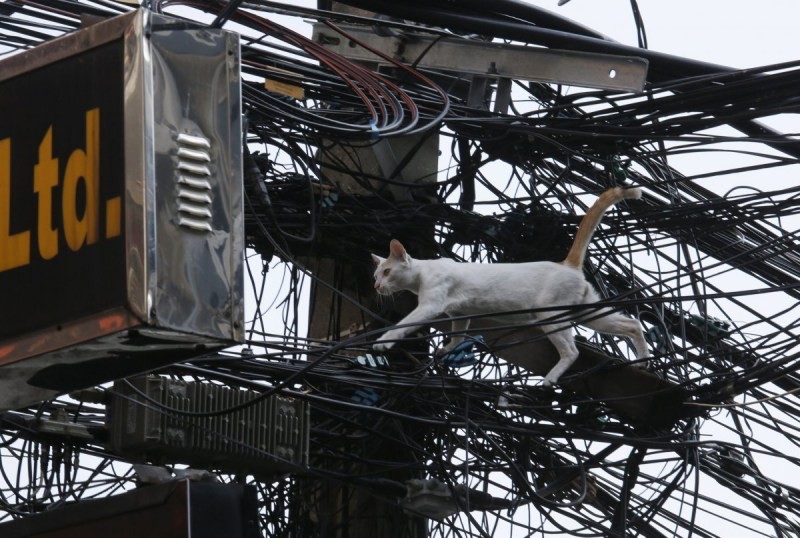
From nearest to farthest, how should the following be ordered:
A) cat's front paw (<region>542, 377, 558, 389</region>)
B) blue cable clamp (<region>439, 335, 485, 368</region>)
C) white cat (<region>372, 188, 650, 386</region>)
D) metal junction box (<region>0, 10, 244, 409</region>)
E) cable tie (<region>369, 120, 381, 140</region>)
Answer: metal junction box (<region>0, 10, 244, 409</region>) < white cat (<region>372, 188, 650, 386</region>) < cable tie (<region>369, 120, 381, 140</region>) < cat's front paw (<region>542, 377, 558, 389</region>) < blue cable clamp (<region>439, 335, 485, 368</region>)

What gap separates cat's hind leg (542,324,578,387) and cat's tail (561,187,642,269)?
0.28 metres

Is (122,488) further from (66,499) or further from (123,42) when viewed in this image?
(123,42)

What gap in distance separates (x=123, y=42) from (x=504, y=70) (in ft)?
13.5

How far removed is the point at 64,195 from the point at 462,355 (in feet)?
12.6

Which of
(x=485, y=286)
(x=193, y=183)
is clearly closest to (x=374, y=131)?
(x=485, y=286)

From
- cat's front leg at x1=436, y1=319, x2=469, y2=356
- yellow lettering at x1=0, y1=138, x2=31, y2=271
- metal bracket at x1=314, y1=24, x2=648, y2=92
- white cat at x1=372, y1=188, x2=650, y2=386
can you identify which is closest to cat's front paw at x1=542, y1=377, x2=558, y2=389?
white cat at x1=372, y1=188, x2=650, y2=386

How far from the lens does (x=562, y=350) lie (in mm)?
5676

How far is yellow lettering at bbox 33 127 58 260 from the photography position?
244 centimetres

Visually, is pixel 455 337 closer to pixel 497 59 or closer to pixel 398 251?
pixel 398 251

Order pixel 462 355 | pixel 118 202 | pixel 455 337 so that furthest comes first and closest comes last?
pixel 462 355, pixel 455 337, pixel 118 202

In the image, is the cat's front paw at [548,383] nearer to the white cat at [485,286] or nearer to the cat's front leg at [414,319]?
the white cat at [485,286]

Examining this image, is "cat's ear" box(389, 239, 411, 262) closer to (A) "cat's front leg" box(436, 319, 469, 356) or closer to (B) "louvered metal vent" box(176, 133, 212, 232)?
(A) "cat's front leg" box(436, 319, 469, 356)

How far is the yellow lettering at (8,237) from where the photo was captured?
2.48 m

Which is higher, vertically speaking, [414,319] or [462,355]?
[414,319]
